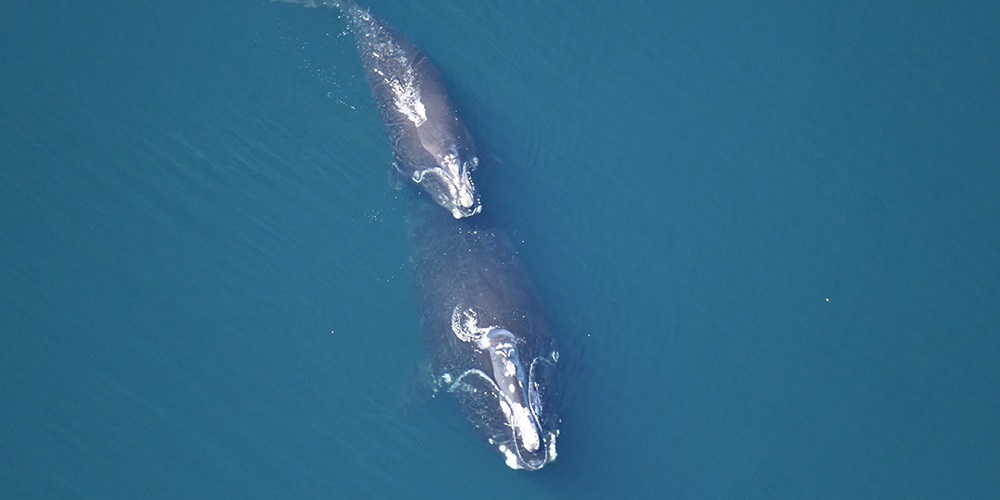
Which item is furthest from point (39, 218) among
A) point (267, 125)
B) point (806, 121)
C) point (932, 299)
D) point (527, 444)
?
point (932, 299)

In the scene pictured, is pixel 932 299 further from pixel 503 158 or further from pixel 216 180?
pixel 216 180


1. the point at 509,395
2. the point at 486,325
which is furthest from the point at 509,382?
the point at 486,325

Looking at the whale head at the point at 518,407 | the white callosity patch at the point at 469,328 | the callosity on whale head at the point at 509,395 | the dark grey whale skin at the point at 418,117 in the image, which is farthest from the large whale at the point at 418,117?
the whale head at the point at 518,407

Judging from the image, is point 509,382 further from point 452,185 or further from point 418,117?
point 418,117

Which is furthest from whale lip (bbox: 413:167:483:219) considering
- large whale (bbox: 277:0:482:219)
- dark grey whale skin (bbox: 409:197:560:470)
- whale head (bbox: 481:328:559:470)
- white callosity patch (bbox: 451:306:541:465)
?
whale head (bbox: 481:328:559:470)

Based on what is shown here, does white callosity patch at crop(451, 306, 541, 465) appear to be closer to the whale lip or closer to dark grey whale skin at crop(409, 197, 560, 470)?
dark grey whale skin at crop(409, 197, 560, 470)
